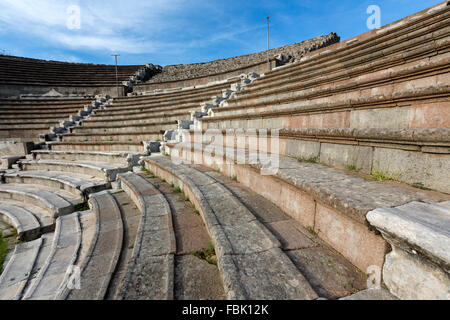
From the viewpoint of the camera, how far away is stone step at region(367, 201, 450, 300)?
960 millimetres

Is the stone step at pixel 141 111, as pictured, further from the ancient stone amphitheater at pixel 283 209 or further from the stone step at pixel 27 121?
the ancient stone amphitheater at pixel 283 209

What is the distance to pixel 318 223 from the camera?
74.4 inches

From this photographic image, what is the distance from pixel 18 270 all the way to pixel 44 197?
2.84 meters

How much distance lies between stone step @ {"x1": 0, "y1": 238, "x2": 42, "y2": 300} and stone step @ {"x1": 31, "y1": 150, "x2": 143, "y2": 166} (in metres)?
2.94

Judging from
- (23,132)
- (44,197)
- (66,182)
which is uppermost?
(23,132)

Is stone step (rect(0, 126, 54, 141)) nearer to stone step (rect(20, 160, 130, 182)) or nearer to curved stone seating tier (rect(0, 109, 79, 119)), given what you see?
curved stone seating tier (rect(0, 109, 79, 119))

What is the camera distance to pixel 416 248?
1.02m

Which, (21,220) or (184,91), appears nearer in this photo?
(21,220)

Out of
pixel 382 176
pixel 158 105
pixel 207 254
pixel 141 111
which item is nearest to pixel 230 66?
pixel 158 105

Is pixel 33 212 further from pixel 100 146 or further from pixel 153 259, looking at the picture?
pixel 153 259

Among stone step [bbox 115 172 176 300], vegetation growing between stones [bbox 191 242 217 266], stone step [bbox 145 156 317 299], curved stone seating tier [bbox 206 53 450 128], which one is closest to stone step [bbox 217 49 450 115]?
curved stone seating tier [bbox 206 53 450 128]

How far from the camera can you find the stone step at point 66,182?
5.27 m

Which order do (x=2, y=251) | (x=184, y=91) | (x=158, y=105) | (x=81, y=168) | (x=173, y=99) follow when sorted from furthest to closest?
1. (x=184, y=91)
2. (x=173, y=99)
3. (x=158, y=105)
4. (x=81, y=168)
5. (x=2, y=251)
